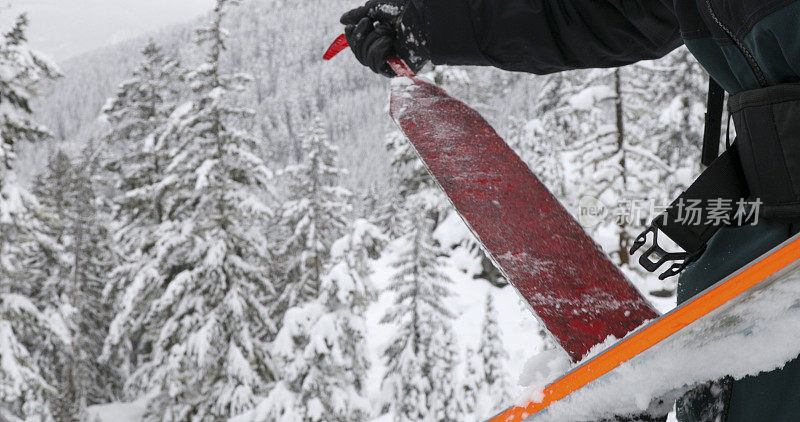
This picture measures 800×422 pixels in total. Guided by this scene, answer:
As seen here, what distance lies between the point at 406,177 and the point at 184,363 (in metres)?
10.0

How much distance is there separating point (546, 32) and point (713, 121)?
695 millimetres

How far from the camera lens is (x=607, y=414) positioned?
0.99 m

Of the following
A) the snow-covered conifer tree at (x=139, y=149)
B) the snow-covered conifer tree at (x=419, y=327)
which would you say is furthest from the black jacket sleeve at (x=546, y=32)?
the snow-covered conifer tree at (x=139, y=149)

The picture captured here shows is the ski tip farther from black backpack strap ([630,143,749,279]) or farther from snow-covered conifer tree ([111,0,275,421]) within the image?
snow-covered conifer tree ([111,0,275,421])

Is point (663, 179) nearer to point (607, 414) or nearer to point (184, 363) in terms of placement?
point (184, 363)

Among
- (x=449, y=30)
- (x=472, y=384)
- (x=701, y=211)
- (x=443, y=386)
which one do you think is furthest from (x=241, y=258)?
(x=701, y=211)

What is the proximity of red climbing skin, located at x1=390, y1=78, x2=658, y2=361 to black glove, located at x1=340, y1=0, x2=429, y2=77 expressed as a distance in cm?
23

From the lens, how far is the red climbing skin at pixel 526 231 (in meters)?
1.35

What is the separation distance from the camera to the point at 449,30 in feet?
6.82

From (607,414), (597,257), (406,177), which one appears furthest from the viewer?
(406,177)

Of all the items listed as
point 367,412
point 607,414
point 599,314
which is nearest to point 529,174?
point 599,314

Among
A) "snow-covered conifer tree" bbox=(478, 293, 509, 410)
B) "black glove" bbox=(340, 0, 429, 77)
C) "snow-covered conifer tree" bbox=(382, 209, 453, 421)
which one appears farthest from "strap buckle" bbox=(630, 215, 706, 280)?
"snow-covered conifer tree" bbox=(478, 293, 509, 410)

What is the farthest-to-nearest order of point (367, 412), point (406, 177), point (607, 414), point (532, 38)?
point (406, 177) < point (367, 412) < point (532, 38) < point (607, 414)

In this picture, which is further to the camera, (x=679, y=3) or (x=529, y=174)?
(x=529, y=174)
